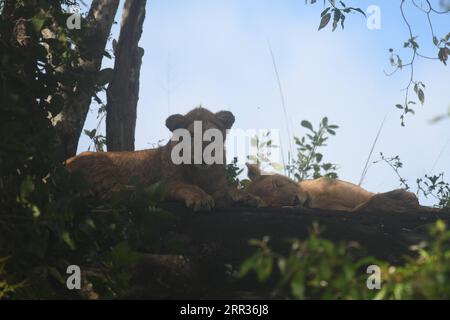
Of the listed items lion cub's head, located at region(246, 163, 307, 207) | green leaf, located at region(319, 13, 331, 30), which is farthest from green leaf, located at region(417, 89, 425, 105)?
lion cub's head, located at region(246, 163, 307, 207)

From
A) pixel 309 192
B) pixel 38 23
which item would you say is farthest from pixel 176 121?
pixel 38 23

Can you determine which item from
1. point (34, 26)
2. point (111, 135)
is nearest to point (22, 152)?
point (34, 26)

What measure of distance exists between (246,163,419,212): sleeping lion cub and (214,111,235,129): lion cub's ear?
101 cm

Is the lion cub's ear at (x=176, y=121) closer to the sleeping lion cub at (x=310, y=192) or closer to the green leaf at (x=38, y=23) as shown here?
the sleeping lion cub at (x=310, y=192)

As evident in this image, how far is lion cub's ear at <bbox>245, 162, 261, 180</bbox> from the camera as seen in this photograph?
33.2 feet

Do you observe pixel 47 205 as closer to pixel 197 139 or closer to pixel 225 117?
pixel 197 139

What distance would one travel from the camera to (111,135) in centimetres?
1127

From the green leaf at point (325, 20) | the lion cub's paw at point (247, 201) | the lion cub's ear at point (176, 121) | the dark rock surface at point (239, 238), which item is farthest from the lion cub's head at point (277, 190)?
the green leaf at point (325, 20)

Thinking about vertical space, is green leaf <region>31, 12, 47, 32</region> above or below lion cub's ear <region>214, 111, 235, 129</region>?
below

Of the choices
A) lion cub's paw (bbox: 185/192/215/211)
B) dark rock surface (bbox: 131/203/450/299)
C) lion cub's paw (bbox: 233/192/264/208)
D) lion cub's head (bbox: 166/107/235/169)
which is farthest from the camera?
lion cub's head (bbox: 166/107/235/169)

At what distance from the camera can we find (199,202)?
7.88m

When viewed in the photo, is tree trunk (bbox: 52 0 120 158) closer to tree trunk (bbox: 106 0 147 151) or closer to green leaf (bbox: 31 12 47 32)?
tree trunk (bbox: 106 0 147 151)

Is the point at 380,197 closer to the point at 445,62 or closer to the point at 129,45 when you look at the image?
the point at 445,62

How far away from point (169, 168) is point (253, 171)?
1.61 metres
